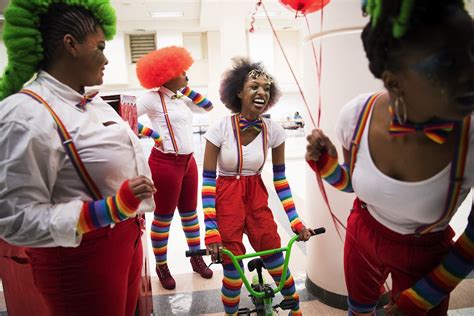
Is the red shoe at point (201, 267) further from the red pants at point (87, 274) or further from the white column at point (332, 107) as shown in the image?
the red pants at point (87, 274)

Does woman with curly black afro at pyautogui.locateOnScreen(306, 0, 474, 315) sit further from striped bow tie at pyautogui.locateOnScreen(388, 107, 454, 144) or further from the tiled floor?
the tiled floor

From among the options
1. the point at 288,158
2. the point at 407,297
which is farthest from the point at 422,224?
the point at 288,158

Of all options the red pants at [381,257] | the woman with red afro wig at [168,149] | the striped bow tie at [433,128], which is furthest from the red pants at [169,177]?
the striped bow tie at [433,128]

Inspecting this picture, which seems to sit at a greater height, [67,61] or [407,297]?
[67,61]

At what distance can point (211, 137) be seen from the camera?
1783 mm

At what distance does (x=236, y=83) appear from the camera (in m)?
1.93

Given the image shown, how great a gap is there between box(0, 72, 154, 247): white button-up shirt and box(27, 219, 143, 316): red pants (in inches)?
4.1

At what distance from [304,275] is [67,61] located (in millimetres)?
2234

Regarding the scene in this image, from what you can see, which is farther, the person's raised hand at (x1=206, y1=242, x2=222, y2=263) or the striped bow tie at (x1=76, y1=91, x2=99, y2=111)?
the person's raised hand at (x1=206, y1=242, x2=222, y2=263)

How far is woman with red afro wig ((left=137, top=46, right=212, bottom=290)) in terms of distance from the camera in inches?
97.4

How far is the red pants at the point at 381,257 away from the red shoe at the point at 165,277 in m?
1.66

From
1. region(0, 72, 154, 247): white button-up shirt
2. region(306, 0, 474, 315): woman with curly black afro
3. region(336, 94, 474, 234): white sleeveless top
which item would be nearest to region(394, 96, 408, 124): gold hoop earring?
region(306, 0, 474, 315): woman with curly black afro

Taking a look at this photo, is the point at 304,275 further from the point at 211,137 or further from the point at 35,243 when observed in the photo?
the point at 35,243

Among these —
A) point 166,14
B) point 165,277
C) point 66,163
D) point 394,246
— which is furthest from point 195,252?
point 166,14
